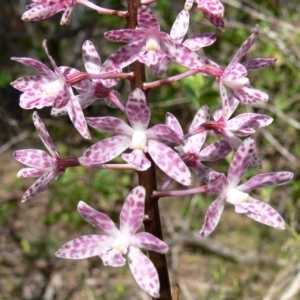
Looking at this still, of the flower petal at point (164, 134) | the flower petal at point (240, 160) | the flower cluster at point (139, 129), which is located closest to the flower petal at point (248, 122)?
the flower cluster at point (139, 129)

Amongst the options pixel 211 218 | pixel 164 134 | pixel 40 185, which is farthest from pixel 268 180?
pixel 40 185

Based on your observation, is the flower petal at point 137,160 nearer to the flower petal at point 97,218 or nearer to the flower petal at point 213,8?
the flower petal at point 97,218

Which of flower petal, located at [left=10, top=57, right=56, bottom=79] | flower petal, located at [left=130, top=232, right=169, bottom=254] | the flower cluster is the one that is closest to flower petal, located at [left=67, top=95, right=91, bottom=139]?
the flower cluster

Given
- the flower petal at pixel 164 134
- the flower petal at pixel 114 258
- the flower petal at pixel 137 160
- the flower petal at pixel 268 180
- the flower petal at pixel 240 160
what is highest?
the flower petal at pixel 164 134

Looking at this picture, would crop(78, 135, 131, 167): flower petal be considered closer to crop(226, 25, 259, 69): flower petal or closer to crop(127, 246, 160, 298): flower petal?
crop(127, 246, 160, 298): flower petal

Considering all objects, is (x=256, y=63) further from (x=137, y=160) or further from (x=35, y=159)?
(x=35, y=159)

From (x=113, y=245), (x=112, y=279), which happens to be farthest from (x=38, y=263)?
(x=113, y=245)

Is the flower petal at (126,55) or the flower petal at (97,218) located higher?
the flower petal at (126,55)
